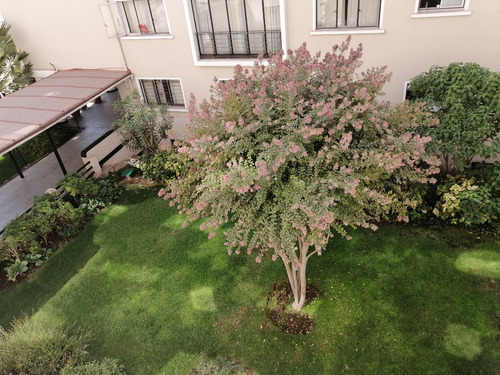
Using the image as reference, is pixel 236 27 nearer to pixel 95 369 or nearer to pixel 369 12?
pixel 369 12

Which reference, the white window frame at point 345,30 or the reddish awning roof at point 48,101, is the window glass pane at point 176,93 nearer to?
the reddish awning roof at point 48,101

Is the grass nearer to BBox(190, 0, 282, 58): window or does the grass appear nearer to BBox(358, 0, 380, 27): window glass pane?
BBox(358, 0, 380, 27): window glass pane

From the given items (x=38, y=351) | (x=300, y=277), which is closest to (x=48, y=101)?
(x=38, y=351)

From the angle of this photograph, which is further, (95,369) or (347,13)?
(347,13)

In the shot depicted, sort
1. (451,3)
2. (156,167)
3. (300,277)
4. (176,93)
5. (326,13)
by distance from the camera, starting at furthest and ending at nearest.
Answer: (176,93)
(156,167)
(326,13)
(451,3)
(300,277)

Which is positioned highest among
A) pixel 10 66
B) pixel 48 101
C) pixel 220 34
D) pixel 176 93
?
pixel 220 34

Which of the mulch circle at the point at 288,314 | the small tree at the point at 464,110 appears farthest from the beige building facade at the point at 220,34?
the mulch circle at the point at 288,314

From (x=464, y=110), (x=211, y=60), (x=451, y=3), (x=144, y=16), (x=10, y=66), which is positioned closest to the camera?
(x=464, y=110)
